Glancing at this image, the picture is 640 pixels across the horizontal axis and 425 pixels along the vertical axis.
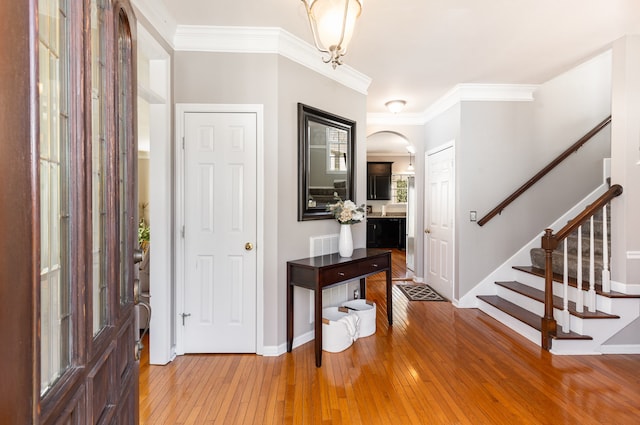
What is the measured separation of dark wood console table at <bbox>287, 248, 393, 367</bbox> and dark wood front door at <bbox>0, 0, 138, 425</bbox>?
1520 mm

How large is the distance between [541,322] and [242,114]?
321 centimetres

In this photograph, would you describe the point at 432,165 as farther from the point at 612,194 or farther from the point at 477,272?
the point at 612,194

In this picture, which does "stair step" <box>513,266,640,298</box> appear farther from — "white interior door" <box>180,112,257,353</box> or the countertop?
the countertop

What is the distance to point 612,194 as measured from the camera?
2.95 m

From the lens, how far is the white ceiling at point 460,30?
2.50 metres

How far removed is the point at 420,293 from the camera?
193 inches

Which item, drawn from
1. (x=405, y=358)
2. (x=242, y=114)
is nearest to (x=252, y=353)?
(x=405, y=358)

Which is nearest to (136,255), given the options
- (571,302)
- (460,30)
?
(460,30)

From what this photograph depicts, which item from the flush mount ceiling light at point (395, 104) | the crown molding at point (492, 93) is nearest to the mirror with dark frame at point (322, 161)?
the flush mount ceiling light at point (395, 104)

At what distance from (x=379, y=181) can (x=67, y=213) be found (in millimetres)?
8824

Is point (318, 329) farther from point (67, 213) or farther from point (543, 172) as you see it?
point (543, 172)

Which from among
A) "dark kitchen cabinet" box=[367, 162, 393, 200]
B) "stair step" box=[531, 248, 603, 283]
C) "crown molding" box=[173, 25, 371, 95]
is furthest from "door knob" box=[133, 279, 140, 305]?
"dark kitchen cabinet" box=[367, 162, 393, 200]

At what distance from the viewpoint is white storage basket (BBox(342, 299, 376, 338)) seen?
10.8 feet

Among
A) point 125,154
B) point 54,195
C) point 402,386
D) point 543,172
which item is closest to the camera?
point 54,195
